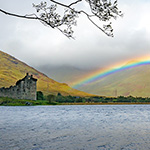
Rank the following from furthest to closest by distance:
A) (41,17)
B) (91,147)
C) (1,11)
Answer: (91,147), (41,17), (1,11)

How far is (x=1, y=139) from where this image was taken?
2681cm

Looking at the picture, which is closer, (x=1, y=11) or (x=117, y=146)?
(x=1, y=11)

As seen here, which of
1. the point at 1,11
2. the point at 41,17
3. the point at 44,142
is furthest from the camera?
the point at 44,142

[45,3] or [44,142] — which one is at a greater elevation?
[45,3]

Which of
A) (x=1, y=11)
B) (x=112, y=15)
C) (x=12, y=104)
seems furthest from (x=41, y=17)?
(x=12, y=104)

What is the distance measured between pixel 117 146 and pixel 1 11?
1756 cm

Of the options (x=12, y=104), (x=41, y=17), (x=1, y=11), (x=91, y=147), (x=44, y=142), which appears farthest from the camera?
(x=12, y=104)

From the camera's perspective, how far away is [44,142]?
84.0ft

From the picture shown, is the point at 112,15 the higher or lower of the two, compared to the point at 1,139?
higher

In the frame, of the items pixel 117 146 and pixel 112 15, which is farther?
pixel 117 146

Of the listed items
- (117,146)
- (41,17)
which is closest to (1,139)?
(117,146)

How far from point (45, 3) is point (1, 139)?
18.1 metres

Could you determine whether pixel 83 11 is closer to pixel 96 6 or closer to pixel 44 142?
pixel 96 6

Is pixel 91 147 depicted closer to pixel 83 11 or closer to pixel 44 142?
pixel 44 142
